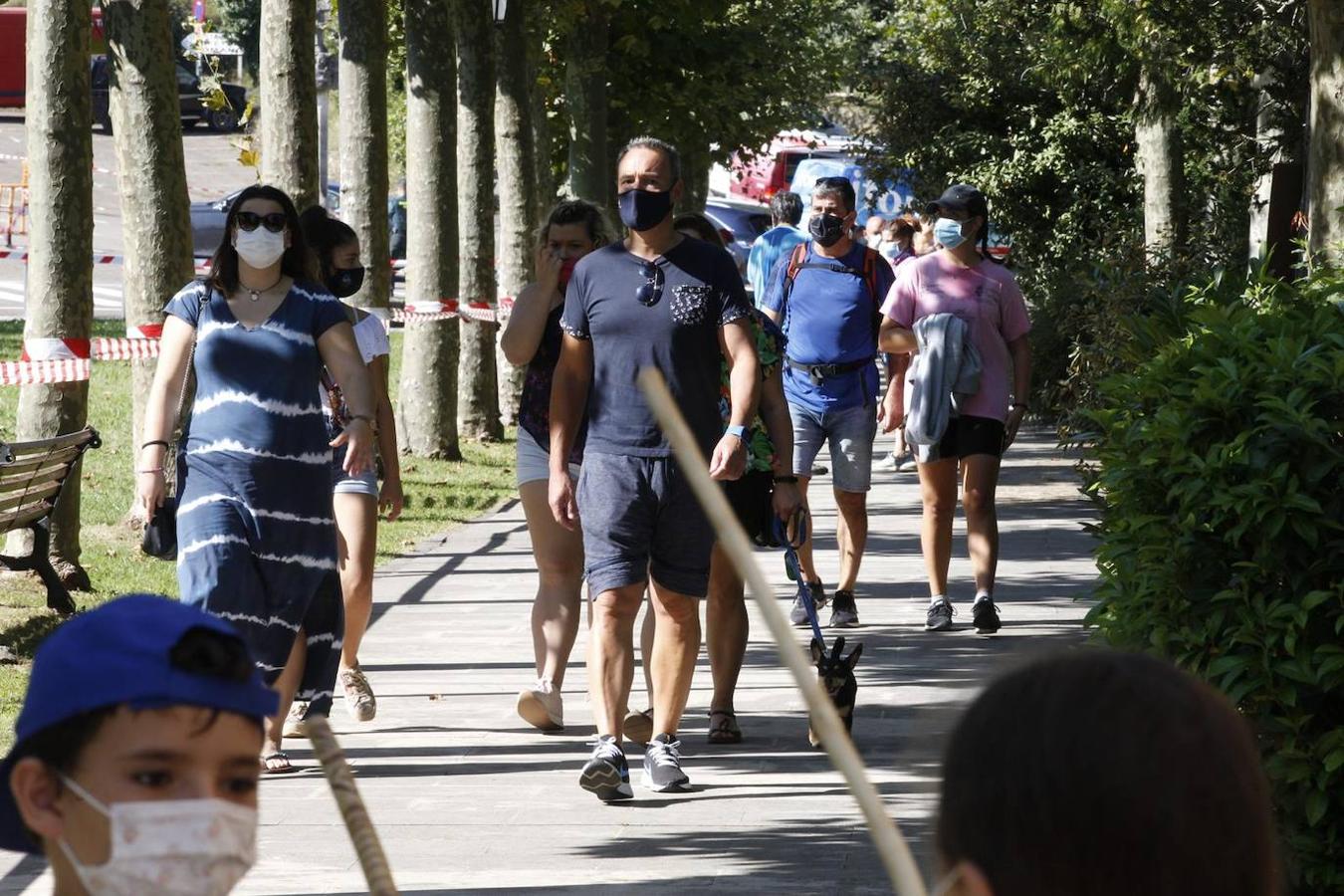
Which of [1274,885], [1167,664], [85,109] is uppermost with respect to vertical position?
[85,109]

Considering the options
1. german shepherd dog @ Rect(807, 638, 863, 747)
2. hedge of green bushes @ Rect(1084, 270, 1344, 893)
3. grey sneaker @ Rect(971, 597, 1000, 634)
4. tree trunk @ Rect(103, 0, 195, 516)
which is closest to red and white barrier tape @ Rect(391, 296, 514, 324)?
tree trunk @ Rect(103, 0, 195, 516)

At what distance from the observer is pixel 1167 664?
1537 mm

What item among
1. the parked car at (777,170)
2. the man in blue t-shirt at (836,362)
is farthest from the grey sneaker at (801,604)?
the parked car at (777,170)

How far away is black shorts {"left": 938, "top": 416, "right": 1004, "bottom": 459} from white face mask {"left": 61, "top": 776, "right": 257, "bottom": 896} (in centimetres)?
776

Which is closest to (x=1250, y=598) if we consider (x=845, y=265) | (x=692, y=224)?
(x=692, y=224)

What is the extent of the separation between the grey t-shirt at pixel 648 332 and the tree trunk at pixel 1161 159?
12612 mm

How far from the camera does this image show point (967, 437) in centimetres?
979

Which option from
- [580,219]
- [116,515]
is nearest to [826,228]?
[580,219]

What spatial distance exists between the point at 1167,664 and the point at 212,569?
4932 millimetres

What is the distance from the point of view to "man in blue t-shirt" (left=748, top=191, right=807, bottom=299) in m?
13.7

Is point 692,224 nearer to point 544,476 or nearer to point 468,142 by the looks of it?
point 544,476

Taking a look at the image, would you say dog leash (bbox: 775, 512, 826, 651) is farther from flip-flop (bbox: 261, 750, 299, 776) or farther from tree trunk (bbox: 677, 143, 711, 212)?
tree trunk (bbox: 677, 143, 711, 212)

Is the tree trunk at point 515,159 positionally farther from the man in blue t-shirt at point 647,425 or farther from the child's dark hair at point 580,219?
the man in blue t-shirt at point 647,425

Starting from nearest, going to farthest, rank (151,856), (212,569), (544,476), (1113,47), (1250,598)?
1. (151,856)
2. (1250,598)
3. (212,569)
4. (544,476)
5. (1113,47)
